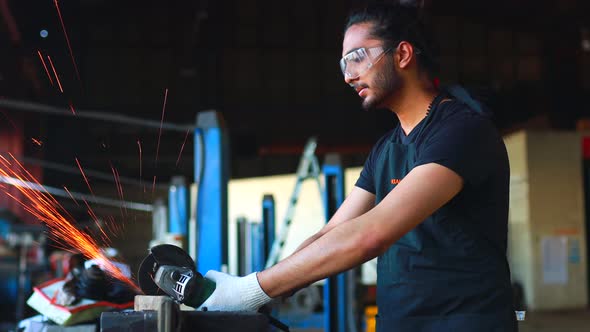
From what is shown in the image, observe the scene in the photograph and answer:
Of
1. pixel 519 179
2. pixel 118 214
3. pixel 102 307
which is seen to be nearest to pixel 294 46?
pixel 118 214

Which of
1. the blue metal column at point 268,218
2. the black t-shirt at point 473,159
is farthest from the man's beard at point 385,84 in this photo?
the blue metal column at point 268,218

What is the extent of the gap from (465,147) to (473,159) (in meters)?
0.03

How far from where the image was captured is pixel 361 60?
1.79 m

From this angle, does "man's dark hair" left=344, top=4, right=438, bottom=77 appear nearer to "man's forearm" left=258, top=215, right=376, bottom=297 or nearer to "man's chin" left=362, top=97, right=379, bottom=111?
"man's chin" left=362, top=97, right=379, bottom=111

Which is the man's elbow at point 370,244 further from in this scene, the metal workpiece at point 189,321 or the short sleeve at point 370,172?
the short sleeve at point 370,172

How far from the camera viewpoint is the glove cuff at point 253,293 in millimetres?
1505

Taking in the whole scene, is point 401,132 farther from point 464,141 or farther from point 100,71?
point 100,71

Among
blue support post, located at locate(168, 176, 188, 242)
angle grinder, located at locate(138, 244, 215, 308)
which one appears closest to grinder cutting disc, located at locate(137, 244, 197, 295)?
angle grinder, located at locate(138, 244, 215, 308)

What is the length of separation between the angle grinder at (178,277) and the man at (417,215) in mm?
34

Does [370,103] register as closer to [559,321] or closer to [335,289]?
[335,289]

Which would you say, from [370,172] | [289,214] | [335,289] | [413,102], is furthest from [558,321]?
[413,102]

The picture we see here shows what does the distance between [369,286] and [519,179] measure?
3911 mm

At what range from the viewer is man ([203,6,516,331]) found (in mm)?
Result: 1511

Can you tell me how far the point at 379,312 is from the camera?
70.7 inches
